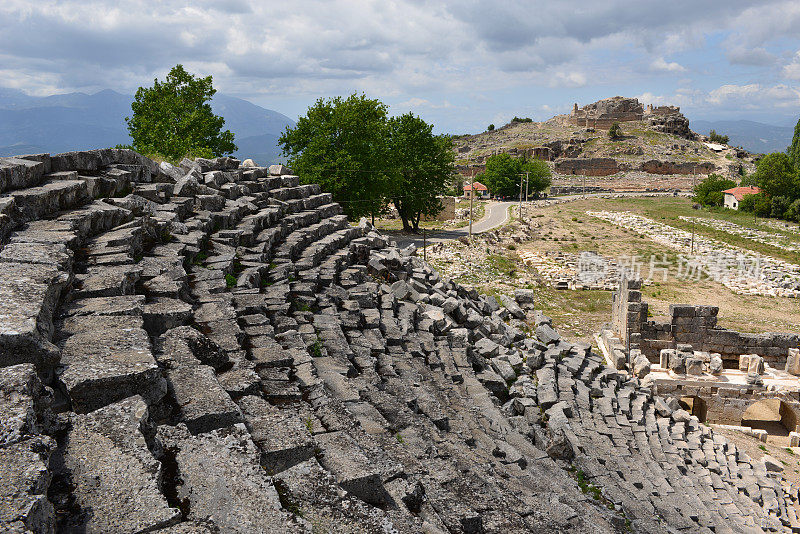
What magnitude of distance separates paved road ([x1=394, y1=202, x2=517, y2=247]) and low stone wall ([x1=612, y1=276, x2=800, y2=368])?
19078 millimetres

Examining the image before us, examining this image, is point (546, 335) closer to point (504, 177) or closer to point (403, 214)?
point (403, 214)

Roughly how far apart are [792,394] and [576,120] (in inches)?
5201

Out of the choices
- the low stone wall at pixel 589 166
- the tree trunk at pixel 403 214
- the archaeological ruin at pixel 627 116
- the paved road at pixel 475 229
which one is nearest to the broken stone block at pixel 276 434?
the paved road at pixel 475 229

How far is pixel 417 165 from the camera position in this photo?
1804 inches

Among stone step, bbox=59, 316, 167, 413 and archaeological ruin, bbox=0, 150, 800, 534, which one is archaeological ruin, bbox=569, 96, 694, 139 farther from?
stone step, bbox=59, 316, 167, 413

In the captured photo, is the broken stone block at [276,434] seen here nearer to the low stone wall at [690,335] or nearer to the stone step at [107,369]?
the stone step at [107,369]

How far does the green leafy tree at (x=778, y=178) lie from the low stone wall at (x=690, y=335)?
5558cm

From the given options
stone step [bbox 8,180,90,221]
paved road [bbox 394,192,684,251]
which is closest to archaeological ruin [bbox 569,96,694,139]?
paved road [bbox 394,192,684,251]

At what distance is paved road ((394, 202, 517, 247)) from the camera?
4325 centimetres

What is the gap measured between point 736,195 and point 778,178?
843cm

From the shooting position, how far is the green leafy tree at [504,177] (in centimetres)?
8125

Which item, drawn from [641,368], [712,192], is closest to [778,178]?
[712,192]

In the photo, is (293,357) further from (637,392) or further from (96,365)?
(637,392)

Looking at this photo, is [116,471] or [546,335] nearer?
[116,471]
